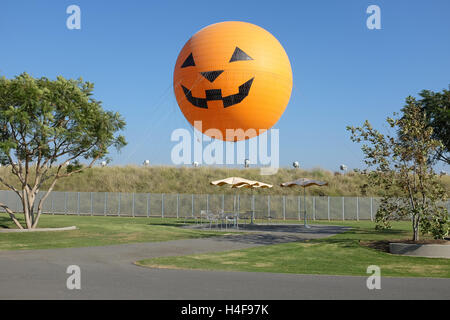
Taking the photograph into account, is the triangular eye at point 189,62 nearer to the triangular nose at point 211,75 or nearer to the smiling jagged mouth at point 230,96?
the triangular nose at point 211,75

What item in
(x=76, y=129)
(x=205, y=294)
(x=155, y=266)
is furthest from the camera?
(x=76, y=129)

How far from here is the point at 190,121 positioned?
542 inches

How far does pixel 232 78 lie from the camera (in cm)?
1180

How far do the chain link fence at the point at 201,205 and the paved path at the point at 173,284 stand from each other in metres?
27.7

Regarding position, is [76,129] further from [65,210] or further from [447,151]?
[65,210]

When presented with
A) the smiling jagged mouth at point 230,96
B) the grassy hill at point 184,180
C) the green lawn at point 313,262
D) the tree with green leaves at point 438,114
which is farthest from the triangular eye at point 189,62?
the grassy hill at point 184,180

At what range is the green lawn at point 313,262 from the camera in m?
10.5

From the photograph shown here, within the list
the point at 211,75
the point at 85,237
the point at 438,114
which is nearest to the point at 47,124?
the point at 85,237

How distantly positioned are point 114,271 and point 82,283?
67.1 inches

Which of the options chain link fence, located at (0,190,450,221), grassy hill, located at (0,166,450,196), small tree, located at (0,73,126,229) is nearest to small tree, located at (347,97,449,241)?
small tree, located at (0,73,126,229)

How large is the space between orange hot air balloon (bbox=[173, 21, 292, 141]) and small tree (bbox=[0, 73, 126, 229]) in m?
9.78

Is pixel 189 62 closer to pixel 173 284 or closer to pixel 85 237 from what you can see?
pixel 173 284
